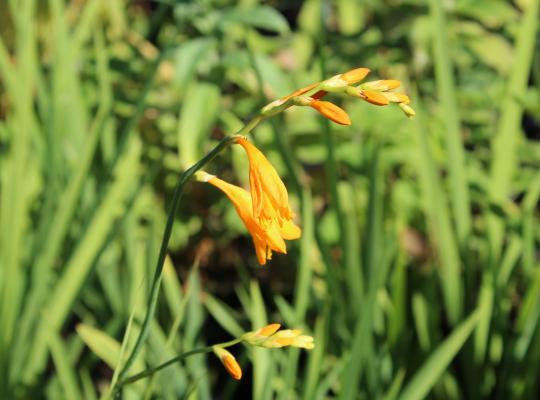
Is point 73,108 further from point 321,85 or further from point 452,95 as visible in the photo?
point 321,85

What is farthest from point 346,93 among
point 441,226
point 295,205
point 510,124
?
point 295,205

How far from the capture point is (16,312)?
4.81 feet

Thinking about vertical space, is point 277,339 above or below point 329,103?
below

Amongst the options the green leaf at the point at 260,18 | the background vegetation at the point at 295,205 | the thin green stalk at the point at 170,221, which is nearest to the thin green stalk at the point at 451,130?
the background vegetation at the point at 295,205

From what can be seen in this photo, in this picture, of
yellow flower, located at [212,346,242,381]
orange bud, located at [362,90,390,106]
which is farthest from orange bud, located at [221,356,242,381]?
orange bud, located at [362,90,390,106]

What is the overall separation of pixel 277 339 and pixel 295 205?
3.67ft

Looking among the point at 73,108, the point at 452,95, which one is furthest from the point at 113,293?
the point at 452,95

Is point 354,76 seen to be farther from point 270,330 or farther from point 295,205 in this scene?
point 295,205

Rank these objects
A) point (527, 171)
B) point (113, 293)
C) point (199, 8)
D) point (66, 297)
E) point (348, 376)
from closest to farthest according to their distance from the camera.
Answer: point (348, 376)
point (66, 297)
point (113, 293)
point (199, 8)
point (527, 171)

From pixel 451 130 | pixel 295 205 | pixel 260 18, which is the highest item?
pixel 260 18

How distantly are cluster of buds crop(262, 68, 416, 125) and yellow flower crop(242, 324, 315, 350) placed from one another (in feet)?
0.57

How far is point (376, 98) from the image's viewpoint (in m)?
0.63

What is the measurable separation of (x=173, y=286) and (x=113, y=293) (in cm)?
16

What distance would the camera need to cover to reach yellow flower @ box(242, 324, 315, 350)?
724 millimetres
